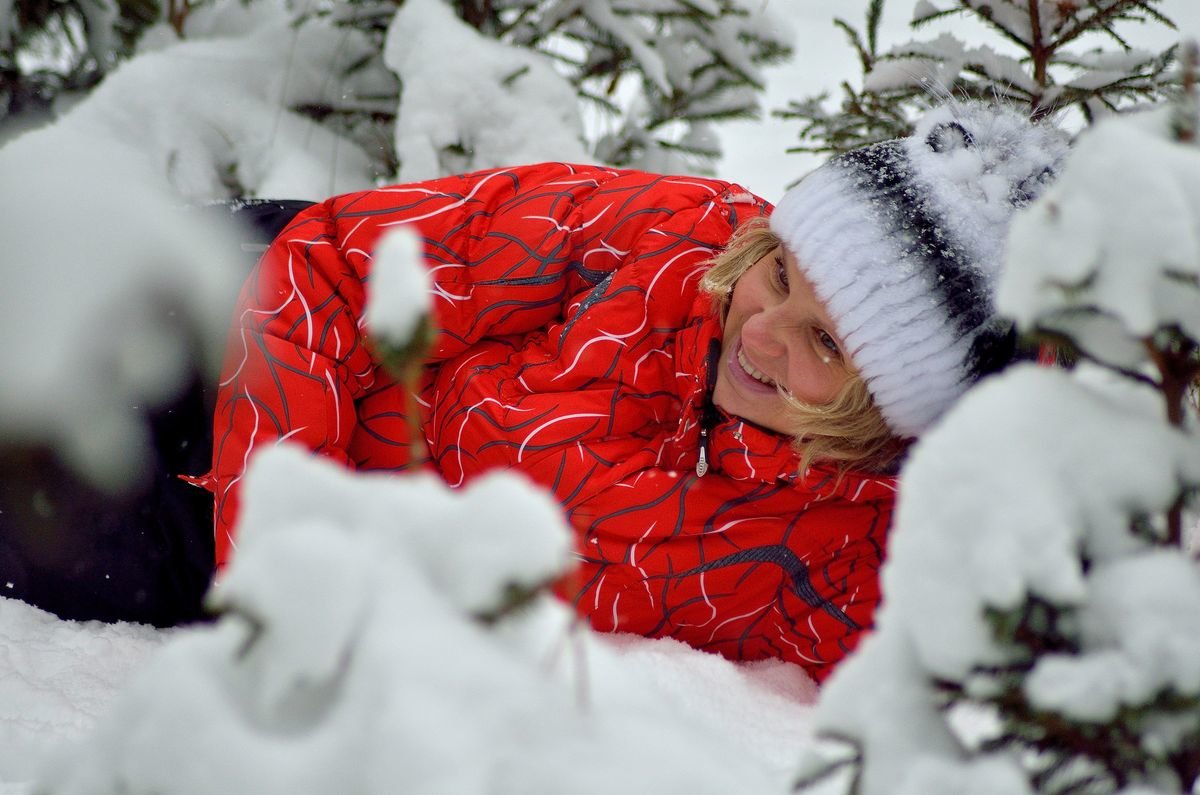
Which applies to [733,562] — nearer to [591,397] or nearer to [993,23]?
[591,397]

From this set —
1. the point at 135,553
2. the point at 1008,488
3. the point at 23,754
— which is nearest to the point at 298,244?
the point at 135,553

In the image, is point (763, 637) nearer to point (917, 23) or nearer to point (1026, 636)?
point (1026, 636)

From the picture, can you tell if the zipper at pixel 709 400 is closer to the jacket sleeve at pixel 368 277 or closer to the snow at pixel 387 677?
the jacket sleeve at pixel 368 277

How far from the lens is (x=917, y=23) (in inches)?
71.1

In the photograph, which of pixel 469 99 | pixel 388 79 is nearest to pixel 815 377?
pixel 469 99

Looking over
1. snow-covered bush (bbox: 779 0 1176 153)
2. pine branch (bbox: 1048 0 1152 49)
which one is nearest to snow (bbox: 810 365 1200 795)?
snow-covered bush (bbox: 779 0 1176 153)

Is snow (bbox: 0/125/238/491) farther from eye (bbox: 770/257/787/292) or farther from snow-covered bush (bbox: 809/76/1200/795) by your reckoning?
snow-covered bush (bbox: 809/76/1200/795)

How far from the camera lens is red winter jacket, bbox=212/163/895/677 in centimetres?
139

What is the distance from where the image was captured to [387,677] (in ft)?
1.18

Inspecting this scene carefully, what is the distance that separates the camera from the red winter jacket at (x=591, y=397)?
1.39 meters

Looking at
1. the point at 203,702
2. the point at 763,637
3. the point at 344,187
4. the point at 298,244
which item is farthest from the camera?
the point at 344,187

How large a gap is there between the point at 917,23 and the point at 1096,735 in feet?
5.95

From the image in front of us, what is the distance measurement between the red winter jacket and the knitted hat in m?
0.25

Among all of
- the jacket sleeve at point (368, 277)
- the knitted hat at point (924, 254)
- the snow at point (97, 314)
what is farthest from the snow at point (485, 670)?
the snow at point (97, 314)
